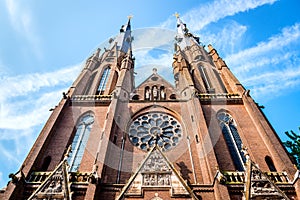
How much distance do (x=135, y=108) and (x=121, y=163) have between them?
199 inches

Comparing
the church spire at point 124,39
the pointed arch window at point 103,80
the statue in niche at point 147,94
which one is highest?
the church spire at point 124,39

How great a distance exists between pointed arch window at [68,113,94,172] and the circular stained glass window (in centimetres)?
277

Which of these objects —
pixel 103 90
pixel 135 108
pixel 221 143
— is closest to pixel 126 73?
pixel 103 90

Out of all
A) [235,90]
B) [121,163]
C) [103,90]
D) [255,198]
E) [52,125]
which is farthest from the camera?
[103,90]

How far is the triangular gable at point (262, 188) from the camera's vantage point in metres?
10.7

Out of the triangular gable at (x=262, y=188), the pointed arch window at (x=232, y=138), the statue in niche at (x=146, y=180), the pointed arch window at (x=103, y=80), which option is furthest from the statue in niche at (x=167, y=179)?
the pointed arch window at (x=103, y=80)

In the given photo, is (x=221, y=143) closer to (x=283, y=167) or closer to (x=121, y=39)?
(x=283, y=167)

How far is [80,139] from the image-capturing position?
16.1 metres

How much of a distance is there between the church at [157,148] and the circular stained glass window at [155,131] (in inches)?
2.4

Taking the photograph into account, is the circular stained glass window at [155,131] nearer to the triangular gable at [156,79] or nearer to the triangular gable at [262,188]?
the triangular gable at [262,188]

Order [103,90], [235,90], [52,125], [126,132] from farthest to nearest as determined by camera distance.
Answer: [103,90], [235,90], [126,132], [52,125]

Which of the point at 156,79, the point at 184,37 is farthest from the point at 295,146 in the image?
the point at 184,37

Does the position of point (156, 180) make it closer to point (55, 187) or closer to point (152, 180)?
point (152, 180)

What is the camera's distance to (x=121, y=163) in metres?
14.3
